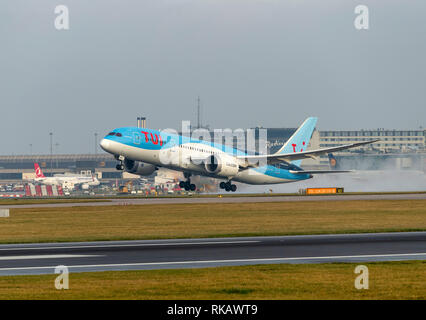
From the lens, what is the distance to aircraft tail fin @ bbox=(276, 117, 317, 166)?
86.4m

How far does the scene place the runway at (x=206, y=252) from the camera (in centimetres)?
2562

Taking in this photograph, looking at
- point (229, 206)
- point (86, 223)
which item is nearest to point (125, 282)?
point (86, 223)

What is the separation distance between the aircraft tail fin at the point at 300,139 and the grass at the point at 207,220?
20.3m

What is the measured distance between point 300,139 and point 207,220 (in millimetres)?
41290

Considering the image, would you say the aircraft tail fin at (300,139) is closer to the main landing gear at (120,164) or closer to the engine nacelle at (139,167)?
the engine nacelle at (139,167)

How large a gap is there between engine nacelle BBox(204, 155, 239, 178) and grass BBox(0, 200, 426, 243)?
5.18 meters

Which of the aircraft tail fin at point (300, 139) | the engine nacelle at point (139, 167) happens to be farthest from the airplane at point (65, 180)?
the engine nacelle at point (139, 167)

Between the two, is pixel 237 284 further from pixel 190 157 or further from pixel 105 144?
pixel 190 157

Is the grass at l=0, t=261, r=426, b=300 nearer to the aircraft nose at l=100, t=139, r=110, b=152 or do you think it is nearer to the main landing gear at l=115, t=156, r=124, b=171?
the aircraft nose at l=100, t=139, r=110, b=152

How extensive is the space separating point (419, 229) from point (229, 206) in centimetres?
2573

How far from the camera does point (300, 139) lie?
87938 mm

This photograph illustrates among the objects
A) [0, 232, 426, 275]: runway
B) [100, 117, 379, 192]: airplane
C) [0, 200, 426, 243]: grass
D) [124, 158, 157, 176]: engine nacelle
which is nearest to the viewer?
[0, 232, 426, 275]: runway

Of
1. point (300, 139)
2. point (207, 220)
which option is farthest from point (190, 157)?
point (300, 139)

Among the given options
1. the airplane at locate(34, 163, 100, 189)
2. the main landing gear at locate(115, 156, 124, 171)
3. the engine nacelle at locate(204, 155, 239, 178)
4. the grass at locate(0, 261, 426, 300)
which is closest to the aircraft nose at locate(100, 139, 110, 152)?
the main landing gear at locate(115, 156, 124, 171)
